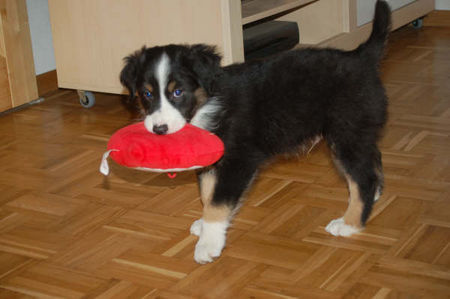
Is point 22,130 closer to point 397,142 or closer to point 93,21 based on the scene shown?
point 93,21

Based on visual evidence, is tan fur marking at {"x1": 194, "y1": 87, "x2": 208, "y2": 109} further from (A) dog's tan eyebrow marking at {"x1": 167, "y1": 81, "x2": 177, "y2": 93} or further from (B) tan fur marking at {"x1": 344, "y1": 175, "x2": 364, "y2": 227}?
(B) tan fur marking at {"x1": 344, "y1": 175, "x2": 364, "y2": 227}

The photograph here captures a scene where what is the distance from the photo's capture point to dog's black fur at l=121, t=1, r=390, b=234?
2.01m

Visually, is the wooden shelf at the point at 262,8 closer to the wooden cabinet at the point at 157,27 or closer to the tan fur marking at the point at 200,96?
the wooden cabinet at the point at 157,27

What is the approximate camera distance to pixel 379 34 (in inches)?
83.4

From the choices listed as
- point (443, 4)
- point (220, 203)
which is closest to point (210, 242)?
point (220, 203)

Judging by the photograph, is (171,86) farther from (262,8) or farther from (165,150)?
(262,8)

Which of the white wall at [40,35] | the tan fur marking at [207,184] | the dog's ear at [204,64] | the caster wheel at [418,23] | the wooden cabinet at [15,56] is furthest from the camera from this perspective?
the caster wheel at [418,23]

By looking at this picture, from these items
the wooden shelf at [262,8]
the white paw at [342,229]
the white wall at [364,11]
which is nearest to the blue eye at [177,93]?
the white paw at [342,229]

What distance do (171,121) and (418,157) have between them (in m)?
1.30

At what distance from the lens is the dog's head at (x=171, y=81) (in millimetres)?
1843

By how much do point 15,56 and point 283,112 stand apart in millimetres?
2086

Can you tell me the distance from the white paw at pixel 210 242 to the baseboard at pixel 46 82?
218cm

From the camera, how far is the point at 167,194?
253 centimetres

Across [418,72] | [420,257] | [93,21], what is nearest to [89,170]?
[93,21]
